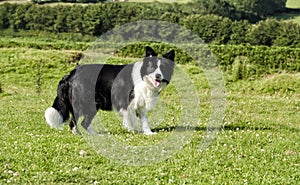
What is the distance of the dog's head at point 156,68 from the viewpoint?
12.3m

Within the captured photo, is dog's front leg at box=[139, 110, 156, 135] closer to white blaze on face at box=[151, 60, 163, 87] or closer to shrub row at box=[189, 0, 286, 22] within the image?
white blaze on face at box=[151, 60, 163, 87]

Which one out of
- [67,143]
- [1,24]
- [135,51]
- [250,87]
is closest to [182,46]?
[135,51]

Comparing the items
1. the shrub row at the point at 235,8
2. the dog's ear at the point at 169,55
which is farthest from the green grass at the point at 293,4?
the dog's ear at the point at 169,55

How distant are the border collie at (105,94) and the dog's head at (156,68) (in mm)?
34

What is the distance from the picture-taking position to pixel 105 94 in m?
13.1

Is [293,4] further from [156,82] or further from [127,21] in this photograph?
[156,82]

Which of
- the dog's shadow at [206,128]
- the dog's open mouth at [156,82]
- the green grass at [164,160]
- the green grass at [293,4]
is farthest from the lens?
the green grass at [293,4]

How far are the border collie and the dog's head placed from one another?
1.3 inches

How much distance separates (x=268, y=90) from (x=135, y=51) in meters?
15.8

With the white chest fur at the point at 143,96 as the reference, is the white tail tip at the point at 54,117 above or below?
below

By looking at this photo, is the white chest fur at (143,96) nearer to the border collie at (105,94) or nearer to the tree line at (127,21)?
the border collie at (105,94)

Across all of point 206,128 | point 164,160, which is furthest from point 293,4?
point 164,160

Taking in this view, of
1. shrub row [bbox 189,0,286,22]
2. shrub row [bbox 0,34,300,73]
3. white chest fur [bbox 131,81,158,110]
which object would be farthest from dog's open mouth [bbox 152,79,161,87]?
shrub row [bbox 189,0,286,22]

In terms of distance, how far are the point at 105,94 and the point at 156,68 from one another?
5.52ft
